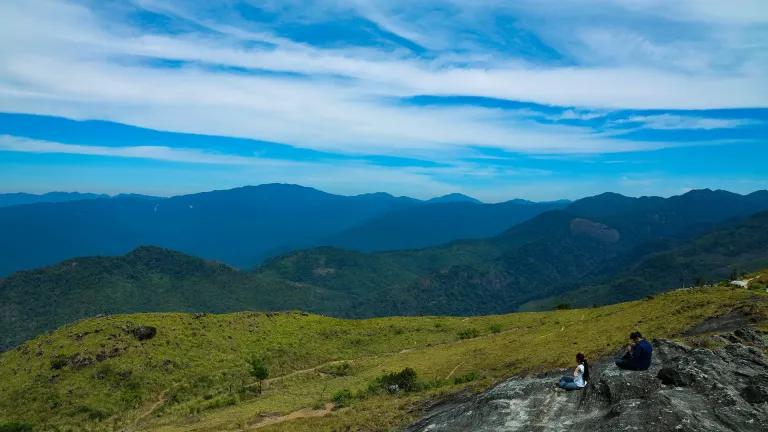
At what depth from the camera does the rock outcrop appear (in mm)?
20844

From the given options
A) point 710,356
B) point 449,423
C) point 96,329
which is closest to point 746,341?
point 710,356

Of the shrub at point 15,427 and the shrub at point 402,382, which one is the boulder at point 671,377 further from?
the shrub at point 15,427

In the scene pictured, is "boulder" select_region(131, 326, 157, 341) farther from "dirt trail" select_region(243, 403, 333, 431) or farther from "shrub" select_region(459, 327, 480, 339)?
"shrub" select_region(459, 327, 480, 339)

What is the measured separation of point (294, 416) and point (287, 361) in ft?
94.9

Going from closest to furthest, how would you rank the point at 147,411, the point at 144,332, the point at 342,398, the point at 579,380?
the point at 579,380 → the point at 342,398 → the point at 147,411 → the point at 144,332

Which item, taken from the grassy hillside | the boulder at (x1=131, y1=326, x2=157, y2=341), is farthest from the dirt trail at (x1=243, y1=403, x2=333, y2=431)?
the boulder at (x1=131, y1=326, x2=157, y2=341)

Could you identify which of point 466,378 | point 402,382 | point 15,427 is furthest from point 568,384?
point 15,427

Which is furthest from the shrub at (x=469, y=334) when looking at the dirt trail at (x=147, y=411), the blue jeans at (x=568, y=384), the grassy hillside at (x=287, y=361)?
the blue jeans at (x=568, y=384)

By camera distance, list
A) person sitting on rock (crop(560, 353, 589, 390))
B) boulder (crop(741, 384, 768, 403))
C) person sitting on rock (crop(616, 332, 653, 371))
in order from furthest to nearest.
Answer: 1. person sitting on rock (crop(616, 332, 653, 371))
2. person sitting on rock (crop(560, 353, 589, 390))
3. boulder (crop(741, 384, 768, 403))

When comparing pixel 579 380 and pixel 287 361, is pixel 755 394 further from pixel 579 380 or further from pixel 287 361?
pixel 287 361

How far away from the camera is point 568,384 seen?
25.8 m

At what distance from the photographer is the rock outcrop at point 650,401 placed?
20.8m

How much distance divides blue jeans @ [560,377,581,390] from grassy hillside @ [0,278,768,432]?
10.5m

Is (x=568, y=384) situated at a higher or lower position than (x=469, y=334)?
higher
